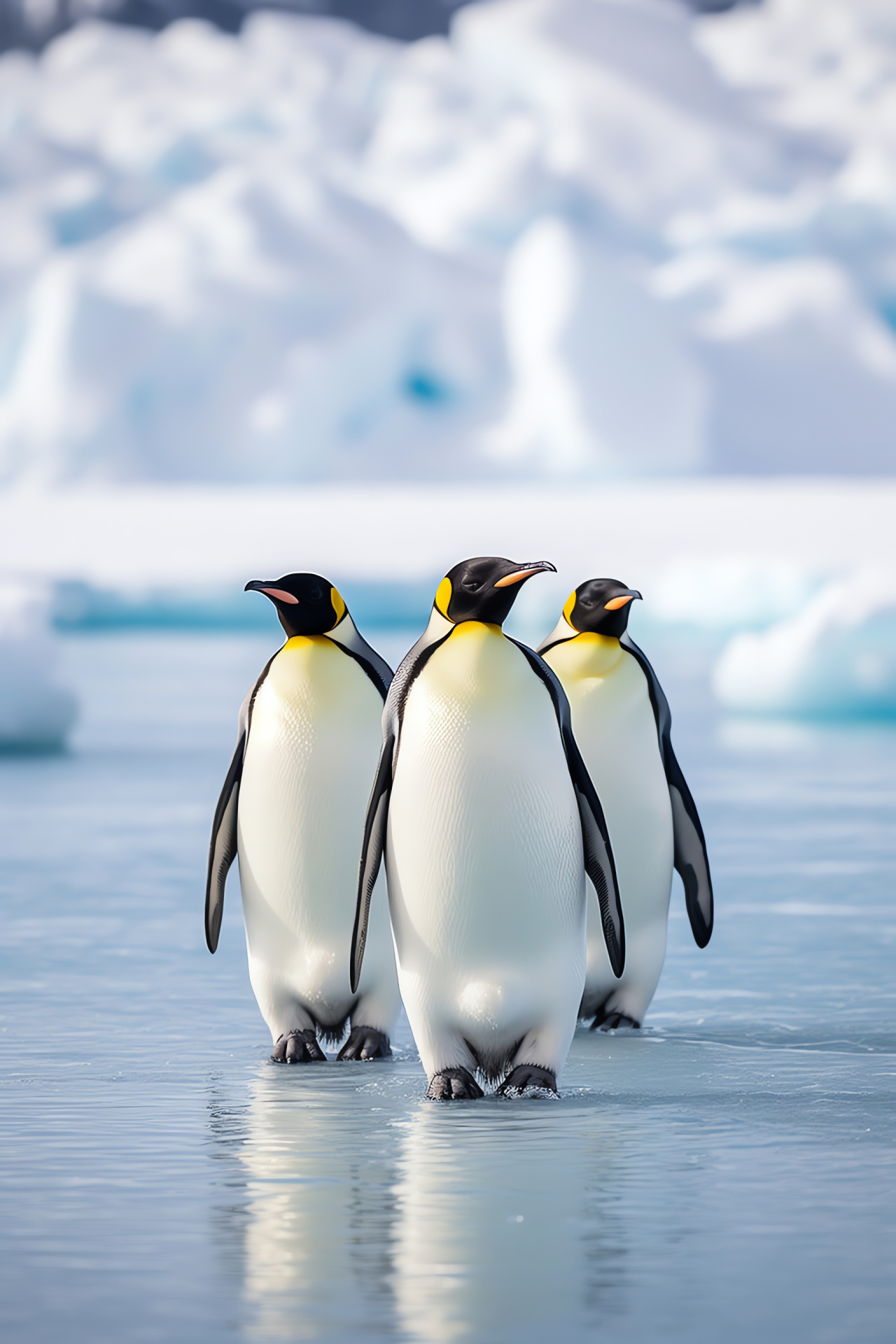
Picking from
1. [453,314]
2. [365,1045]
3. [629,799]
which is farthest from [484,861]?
[453,314]

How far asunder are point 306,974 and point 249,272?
907 inches

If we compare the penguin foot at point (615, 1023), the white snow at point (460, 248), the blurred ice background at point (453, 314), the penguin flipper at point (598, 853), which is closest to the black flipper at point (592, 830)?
the penguin flipper at point (598, 853)

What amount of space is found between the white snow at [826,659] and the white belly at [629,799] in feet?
27.0

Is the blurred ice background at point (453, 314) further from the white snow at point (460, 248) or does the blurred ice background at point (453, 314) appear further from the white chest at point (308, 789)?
the white chest at point (308, 789)

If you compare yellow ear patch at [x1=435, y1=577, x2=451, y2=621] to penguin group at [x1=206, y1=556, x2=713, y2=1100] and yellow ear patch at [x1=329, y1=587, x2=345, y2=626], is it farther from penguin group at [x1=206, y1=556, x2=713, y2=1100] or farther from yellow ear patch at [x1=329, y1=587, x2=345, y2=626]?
yellow ear patch at [x1=329, y1=587, x2=345, y2=626]

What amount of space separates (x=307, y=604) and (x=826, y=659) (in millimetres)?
8987

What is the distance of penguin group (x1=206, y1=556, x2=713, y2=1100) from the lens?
10.8 ft

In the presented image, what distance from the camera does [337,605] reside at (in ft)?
12.4

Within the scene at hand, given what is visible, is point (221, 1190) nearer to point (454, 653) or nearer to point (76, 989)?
point (454, 653)

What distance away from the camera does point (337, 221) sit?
28.5 m

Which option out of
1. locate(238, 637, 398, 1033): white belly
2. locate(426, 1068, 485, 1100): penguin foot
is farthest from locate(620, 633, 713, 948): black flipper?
locate(426, 1068, 485, 1100): penguin foot

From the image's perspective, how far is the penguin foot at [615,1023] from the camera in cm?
402

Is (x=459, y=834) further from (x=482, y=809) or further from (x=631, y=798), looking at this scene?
(x=631, y=798)

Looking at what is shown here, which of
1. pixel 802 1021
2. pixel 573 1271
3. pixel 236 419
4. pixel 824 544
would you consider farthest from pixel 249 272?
pixel 573 1271
